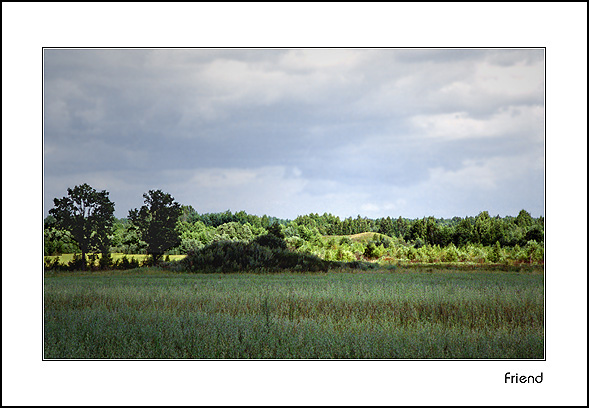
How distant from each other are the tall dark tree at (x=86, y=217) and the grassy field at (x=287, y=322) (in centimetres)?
72

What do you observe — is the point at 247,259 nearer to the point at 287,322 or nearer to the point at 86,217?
the point at 86,217

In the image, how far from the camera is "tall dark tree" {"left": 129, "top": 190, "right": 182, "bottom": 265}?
887cm

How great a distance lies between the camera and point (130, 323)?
18.8ft

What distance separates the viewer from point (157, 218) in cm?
910

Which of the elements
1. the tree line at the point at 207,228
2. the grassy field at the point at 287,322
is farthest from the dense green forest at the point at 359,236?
the grassy field at the point at 287,322

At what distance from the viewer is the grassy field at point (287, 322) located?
492cm

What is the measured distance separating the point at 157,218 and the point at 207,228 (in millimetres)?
1299

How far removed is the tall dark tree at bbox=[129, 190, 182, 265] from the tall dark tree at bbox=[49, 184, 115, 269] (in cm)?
52

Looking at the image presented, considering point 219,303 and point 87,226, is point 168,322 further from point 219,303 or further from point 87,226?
point 87,226

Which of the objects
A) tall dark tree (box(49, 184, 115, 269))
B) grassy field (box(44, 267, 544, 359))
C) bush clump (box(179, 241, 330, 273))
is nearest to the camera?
grassy field (box(44, 267, 544, 359))

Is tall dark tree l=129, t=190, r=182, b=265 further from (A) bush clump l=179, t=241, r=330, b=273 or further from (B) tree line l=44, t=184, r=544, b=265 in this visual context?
(A) bush clump l=179, t=241, r=330, b=273

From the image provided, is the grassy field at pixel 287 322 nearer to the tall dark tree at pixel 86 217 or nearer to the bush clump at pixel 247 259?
the tall dark tree at pixel 86 217

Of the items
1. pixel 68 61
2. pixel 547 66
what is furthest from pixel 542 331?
pixel 68 61

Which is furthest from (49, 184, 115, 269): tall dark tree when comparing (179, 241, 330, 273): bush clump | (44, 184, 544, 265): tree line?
(179, 241, 330, 273): bush clump
